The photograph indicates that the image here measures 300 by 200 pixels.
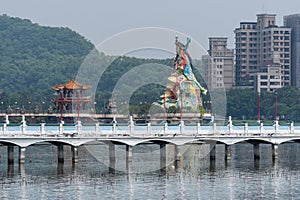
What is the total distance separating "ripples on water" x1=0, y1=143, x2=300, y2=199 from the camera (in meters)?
73.5

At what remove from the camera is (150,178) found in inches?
3287

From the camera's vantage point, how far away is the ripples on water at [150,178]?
7350 centimetres

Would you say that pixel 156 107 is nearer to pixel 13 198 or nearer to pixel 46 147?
pixel 46 147

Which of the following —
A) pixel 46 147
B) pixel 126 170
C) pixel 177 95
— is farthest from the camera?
pixel 177 95

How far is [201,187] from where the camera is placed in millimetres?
77625

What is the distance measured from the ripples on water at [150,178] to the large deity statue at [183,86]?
48662 mm

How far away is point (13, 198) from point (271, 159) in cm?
4142

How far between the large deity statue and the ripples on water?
48662 mm

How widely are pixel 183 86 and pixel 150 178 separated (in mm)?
76538

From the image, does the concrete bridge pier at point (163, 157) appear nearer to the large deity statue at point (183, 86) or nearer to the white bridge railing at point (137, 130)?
the white bridge railing at point (137, 130)

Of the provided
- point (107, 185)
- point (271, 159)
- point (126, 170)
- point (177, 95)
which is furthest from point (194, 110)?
point (107, 185)

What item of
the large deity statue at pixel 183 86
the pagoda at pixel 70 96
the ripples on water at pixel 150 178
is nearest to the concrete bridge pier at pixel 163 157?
the ripples on water at pixel 150 178

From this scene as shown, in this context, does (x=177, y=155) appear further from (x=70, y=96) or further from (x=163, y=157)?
(x=70, y=96)

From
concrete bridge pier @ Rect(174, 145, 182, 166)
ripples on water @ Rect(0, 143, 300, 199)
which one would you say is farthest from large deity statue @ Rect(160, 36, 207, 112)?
concrete bridge pier @ Rect(174, 145, 182, 166)
